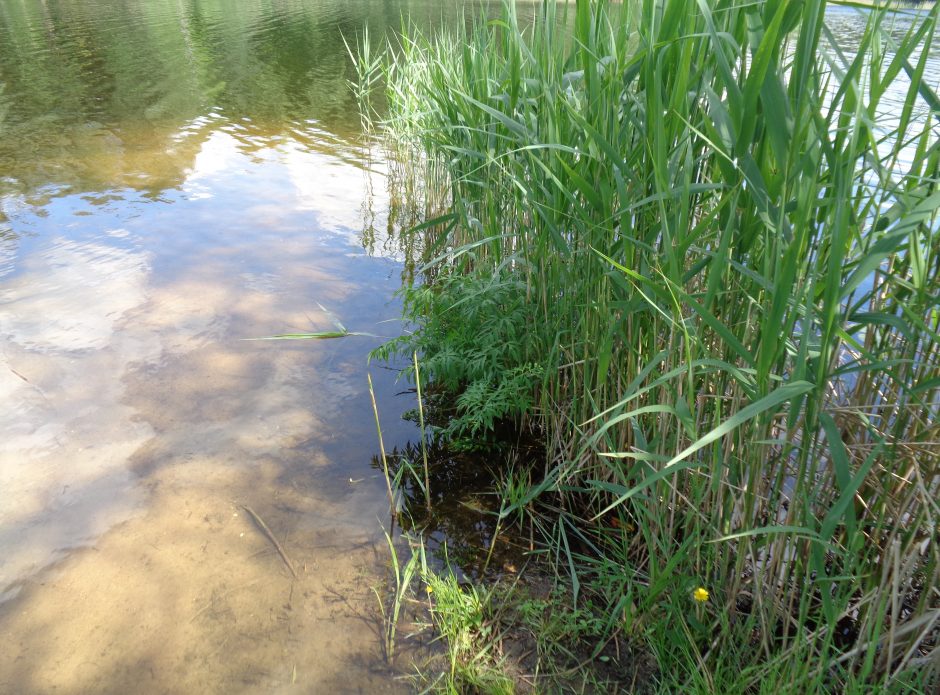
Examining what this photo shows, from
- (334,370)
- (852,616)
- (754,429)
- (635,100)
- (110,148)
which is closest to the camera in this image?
(754,429)

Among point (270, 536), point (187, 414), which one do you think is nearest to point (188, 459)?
point (187, 414)

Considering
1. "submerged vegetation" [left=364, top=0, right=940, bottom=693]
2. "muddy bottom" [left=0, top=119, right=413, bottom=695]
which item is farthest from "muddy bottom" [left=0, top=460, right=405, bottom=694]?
"submerged vegetation" [left=364, top=0, right=940, bottom=693]

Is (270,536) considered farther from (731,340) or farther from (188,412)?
(731,340)

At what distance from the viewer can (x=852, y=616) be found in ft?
6.74

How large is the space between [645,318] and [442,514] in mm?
1056

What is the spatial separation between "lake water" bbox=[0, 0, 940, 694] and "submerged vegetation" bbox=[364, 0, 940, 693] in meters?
0.52

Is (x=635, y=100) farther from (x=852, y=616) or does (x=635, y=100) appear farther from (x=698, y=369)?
(x=852, y=616)

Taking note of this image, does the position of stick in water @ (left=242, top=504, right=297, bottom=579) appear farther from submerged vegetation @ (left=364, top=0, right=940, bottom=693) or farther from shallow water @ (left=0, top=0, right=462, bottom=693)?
submerged vegetation @ (left=364, top=0, right=940, bottom=693)

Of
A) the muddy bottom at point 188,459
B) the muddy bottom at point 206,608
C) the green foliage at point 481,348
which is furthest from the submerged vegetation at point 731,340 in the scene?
the muddy bottom at point 188,459

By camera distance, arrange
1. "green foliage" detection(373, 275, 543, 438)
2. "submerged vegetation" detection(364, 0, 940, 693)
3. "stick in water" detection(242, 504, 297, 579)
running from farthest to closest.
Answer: "green foliage" detection(373, 275, 543, 438), "stick in water" detection(242, 504, 297, 579), "submerged vegetation" detection(364, 0, 940, 693)

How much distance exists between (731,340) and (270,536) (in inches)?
68.0

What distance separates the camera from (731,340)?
154 centimetres

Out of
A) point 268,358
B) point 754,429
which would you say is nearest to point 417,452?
point 268,358

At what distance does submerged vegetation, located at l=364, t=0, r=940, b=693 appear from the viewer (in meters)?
1.48
